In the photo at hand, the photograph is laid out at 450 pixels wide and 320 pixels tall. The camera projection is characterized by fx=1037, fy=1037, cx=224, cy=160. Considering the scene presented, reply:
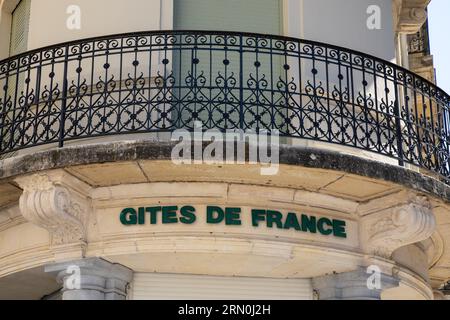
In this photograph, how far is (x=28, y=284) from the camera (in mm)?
12422

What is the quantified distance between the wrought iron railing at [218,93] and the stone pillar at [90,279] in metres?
1.39

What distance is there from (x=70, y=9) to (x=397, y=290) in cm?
539

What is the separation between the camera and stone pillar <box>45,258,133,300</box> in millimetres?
11266

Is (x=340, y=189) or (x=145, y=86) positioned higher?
(x=145, y=86)

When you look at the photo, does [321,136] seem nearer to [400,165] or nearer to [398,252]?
[400,165]

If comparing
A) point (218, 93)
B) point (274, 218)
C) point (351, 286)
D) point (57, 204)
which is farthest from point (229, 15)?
point (351, 286)

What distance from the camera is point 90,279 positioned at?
11.3 meters

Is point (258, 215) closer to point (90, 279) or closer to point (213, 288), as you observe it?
point (213, 288)

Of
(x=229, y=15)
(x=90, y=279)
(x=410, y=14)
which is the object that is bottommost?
(x=90, y=279)

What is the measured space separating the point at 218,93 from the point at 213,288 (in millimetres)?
2298

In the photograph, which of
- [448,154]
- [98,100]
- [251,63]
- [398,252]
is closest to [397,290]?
[398,252]

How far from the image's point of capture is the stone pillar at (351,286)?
1180 centimetres

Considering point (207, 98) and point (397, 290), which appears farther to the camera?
point (397, 290)
